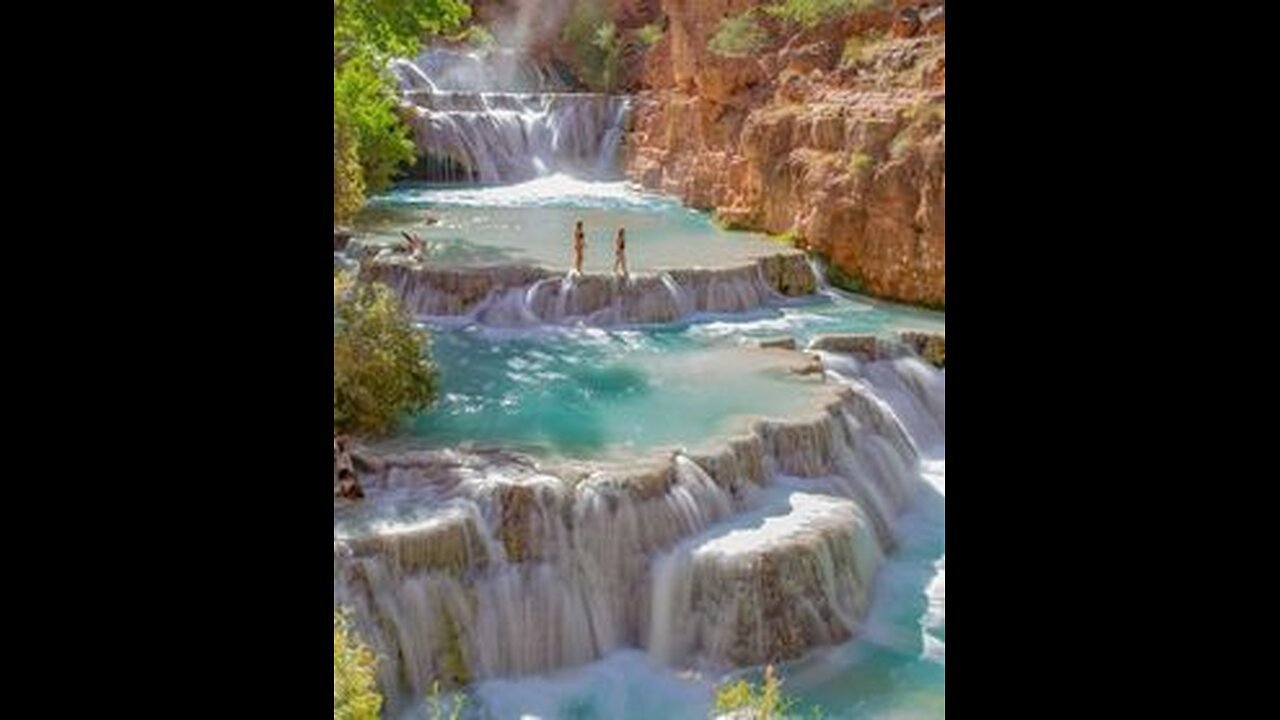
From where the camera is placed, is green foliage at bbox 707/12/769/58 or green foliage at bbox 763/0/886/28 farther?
green foliage at bbox 707/12/769/58

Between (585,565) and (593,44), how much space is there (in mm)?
26510

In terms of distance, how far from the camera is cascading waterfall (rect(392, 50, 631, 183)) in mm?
28859

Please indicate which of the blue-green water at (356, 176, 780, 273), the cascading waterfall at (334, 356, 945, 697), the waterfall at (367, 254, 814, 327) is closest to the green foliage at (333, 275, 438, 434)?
the cascading waterfall at (334, 356, 945, 697)

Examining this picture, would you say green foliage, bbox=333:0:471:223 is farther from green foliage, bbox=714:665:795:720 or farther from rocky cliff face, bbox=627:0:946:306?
green foliage, bbox=714:665:795:720

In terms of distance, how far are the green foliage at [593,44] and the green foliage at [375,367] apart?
23.3 metres

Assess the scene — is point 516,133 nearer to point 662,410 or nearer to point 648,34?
point 648,34

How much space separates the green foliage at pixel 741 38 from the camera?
23.0m

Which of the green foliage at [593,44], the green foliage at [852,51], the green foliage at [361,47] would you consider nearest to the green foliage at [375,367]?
the green foliage at [361,47]

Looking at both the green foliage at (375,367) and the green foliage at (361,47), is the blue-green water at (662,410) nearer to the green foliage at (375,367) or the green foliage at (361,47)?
the green foliage at (375,367)

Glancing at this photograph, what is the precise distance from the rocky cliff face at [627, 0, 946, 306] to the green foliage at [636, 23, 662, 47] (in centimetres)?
687

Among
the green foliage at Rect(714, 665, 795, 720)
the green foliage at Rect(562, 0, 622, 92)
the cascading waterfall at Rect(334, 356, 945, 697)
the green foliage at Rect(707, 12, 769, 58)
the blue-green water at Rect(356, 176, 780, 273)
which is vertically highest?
the green foliage at Rect(562, 0, 622, 92)

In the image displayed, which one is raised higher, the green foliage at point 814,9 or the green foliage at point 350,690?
the green foliage at point 814,9
